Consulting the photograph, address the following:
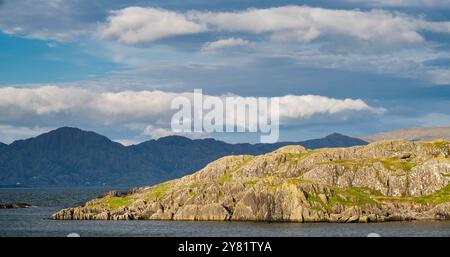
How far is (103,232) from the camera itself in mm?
189250
